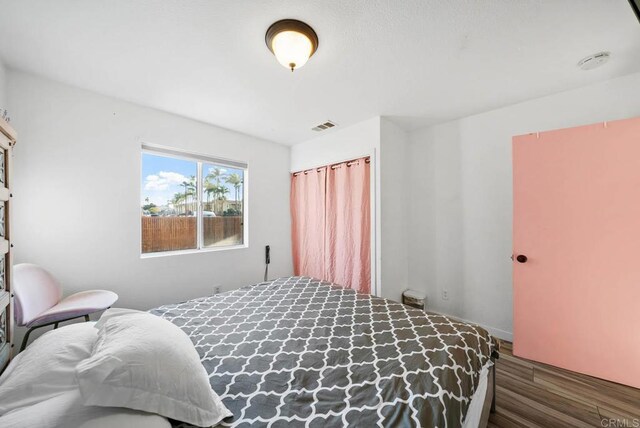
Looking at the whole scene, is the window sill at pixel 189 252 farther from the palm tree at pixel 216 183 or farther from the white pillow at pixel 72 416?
the white pillow at pixel 72 416

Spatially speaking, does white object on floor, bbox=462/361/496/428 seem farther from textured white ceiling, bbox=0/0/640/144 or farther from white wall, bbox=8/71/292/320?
white wall, bbox=8/71/292/320

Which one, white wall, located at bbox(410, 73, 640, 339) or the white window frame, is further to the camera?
the white window frame

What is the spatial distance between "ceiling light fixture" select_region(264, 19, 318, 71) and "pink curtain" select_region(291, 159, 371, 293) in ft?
5.15

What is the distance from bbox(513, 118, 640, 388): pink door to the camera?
177cm

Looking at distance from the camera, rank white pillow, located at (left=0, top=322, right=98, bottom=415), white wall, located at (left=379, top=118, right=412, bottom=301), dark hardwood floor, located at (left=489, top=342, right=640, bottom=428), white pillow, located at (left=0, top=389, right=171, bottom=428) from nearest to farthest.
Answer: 1. white pillow, located at (left=0, top=389, right=171, bottom=428)
2. white pillow, located at (left=0, top=322, right=98, bottom=415)
3. dark hardwood floor, located at (left=489, top=342, right=640, bottom=428)
4. white wall, located at (left=379, top=118, right=412, bottom=301)

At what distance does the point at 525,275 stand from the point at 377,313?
5.07ft

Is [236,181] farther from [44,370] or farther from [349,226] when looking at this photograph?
[44,370]

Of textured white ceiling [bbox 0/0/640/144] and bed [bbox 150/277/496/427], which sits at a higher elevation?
textured white ceiling [bbox 0/0/640/144]

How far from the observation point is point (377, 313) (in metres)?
1.69

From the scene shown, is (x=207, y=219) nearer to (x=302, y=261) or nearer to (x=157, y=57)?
(x=302, y=261)

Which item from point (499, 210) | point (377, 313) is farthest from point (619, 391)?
point (377, 313)

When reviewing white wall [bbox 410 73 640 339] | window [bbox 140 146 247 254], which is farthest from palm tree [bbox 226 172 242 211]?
white wall [bbox 410 73 640 339]

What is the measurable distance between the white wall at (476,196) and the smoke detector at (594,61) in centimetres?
40

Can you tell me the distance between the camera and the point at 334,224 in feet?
10.7
